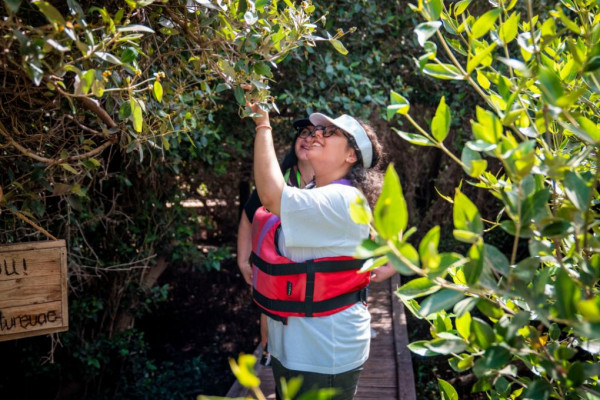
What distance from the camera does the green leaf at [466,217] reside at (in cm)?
106

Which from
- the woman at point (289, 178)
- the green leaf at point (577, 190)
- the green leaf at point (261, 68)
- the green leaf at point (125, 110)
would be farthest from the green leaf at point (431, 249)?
the woman at point (289, 178)

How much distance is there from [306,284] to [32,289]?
3.39 ft

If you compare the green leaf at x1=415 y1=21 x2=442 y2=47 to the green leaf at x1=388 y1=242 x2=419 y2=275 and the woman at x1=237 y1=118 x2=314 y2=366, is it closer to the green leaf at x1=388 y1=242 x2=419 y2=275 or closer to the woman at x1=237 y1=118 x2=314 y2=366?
the green leaf at x1=388 y1=242 x2=419 y2=275

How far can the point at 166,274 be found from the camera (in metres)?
6.69

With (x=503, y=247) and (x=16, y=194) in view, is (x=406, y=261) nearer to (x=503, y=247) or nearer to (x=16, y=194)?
(x=16, y=194)

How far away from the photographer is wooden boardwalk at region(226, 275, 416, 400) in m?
4.10

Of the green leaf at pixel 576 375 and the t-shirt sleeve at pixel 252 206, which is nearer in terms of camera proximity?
the green leaf at pixel 576 375

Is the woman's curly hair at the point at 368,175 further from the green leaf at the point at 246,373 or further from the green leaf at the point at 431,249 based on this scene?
the green leaf at the point at 246,373

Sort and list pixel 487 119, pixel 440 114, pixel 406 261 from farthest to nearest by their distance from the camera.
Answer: pixel 440 114
pixel 487 119
pixel 406 261

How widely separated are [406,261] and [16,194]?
5.41ft

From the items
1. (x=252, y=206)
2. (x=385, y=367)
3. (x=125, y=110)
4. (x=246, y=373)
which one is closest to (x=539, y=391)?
(x=246, y=373)

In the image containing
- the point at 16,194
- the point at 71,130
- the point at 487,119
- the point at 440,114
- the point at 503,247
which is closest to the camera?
the point at 487,119

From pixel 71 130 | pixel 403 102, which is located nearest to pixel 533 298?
pixel 403 102

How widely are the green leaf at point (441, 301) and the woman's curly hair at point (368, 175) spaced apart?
1510 millimetres
